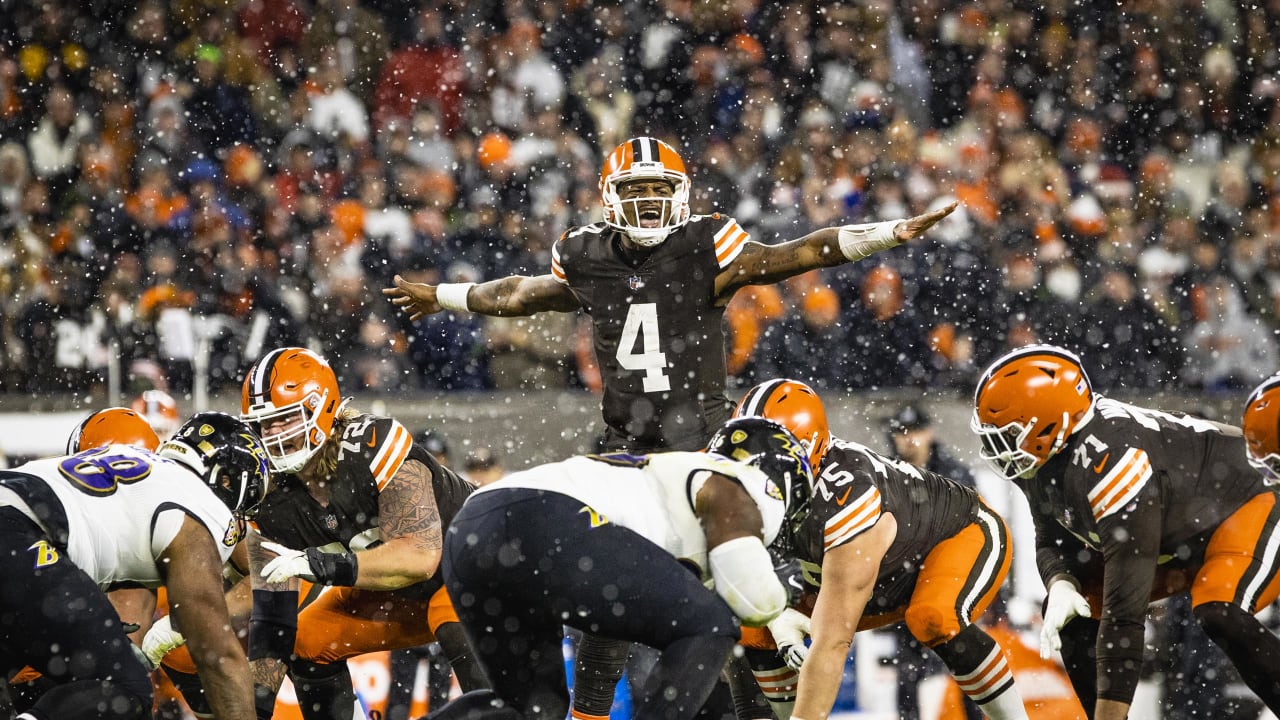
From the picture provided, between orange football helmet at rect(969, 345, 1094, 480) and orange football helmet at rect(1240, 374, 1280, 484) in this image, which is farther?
orange football helmet at rect(969, 345, 1094, 480)

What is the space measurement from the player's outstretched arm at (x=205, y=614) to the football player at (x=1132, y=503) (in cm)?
280

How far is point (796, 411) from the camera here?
5637mm

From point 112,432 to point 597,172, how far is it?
6.01m

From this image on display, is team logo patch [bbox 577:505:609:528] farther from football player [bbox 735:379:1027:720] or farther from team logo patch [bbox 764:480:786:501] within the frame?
football player [bbox 735:379:1027:720]

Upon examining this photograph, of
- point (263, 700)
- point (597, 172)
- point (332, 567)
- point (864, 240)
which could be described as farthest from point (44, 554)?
→ point (597, 172)

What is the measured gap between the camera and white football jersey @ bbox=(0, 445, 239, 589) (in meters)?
4.71

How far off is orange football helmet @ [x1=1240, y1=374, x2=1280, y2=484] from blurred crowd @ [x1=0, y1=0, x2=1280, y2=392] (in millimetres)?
4543

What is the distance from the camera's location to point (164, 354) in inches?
383

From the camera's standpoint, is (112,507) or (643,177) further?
(643,177)

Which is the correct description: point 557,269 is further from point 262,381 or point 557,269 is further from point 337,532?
point 337,532

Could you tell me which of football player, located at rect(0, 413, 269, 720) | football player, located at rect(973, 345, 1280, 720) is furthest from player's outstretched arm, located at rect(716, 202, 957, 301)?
football player, located at rect(0, 413, 269, 720)

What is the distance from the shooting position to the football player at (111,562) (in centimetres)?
445

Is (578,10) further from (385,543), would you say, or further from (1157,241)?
(385,543)

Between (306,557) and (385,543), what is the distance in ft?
1.54
